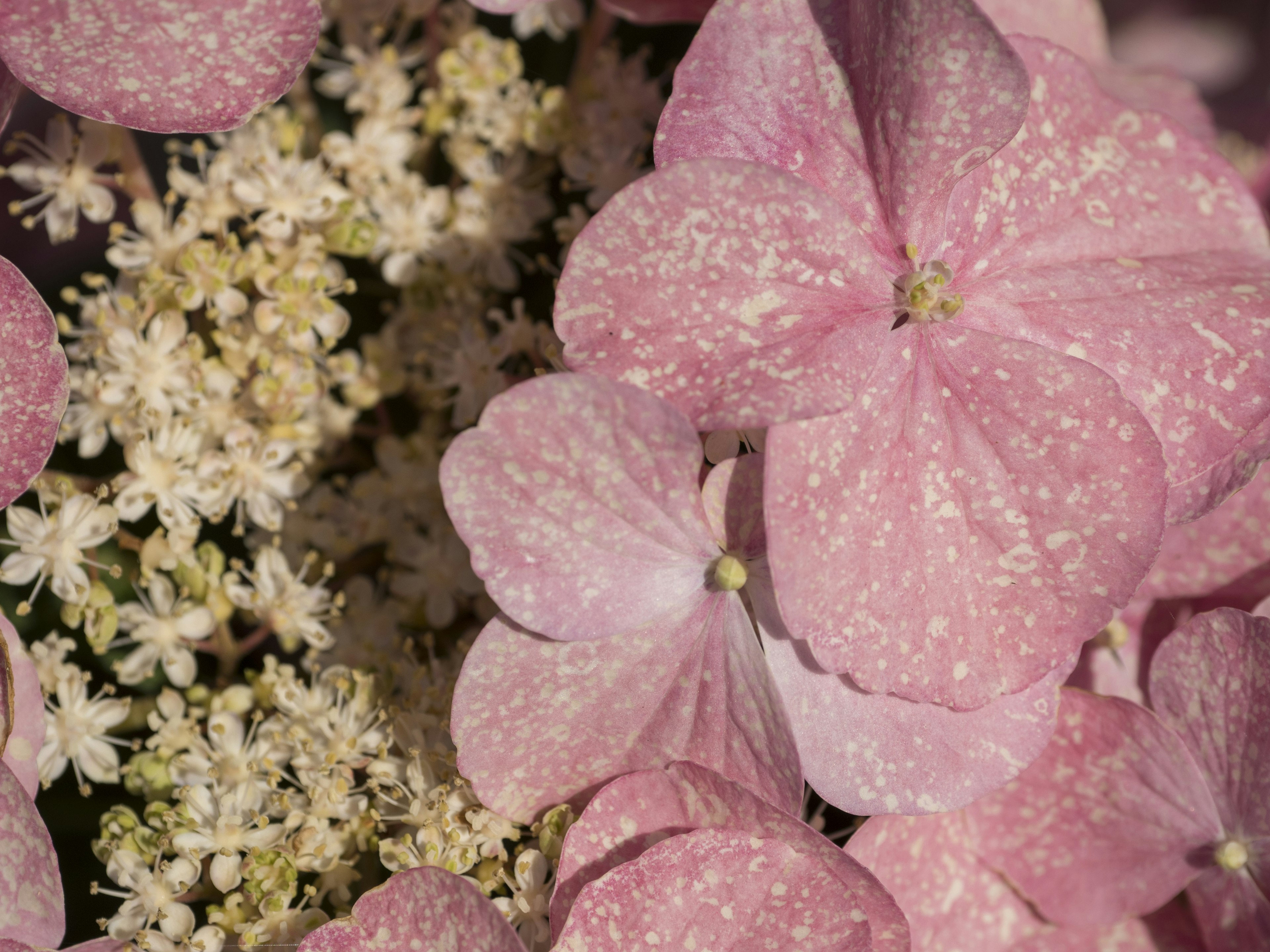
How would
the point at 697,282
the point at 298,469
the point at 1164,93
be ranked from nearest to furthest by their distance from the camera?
the point at 697,282 < the point at 298,469 < the point at 1164,93

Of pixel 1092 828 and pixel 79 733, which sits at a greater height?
pixel 1092 828

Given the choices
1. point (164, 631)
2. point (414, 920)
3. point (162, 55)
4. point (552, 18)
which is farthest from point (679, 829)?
point (552, 18)

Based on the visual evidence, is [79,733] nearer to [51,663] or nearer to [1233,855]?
[51,663]

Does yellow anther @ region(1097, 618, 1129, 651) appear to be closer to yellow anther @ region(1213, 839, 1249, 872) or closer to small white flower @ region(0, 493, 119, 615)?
yellow anther @ region(1213, 839, 1249, 872)

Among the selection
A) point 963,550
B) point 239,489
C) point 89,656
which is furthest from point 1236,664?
point 89,656

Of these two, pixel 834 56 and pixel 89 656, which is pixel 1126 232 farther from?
pixel 89 656
